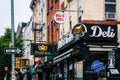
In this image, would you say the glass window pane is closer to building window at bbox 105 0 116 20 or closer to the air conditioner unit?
building window at bbox 105 0 116 20

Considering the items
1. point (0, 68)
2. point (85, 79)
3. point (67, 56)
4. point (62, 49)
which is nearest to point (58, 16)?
point (62, 49)

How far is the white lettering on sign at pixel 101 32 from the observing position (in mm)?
23069

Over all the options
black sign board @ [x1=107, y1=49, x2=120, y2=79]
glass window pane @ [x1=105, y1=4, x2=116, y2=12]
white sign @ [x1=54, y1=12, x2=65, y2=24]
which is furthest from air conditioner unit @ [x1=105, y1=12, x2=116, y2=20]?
white sign @ [x1=54, y1=12, x2=65, y2=24]

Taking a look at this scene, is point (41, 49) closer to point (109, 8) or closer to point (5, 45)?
point (109, 8)

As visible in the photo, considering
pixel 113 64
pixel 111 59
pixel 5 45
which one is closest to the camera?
pixel 113 64

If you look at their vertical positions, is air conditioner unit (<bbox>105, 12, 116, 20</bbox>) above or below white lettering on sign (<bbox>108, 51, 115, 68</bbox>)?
above

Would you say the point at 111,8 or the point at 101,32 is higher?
the point at 111,8

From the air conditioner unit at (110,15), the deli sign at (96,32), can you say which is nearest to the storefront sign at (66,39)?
the deli sign at (96,32)

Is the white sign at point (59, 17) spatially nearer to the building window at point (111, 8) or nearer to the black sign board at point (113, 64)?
the building window at point (111, 8)

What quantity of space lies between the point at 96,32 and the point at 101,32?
0.87 feet

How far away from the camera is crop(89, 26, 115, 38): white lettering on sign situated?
23.1 m

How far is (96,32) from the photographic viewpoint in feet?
75.9

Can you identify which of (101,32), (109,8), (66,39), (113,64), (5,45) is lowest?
(5,45)

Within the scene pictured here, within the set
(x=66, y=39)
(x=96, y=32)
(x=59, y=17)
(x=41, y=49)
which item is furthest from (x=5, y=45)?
(x=96, y=32)
